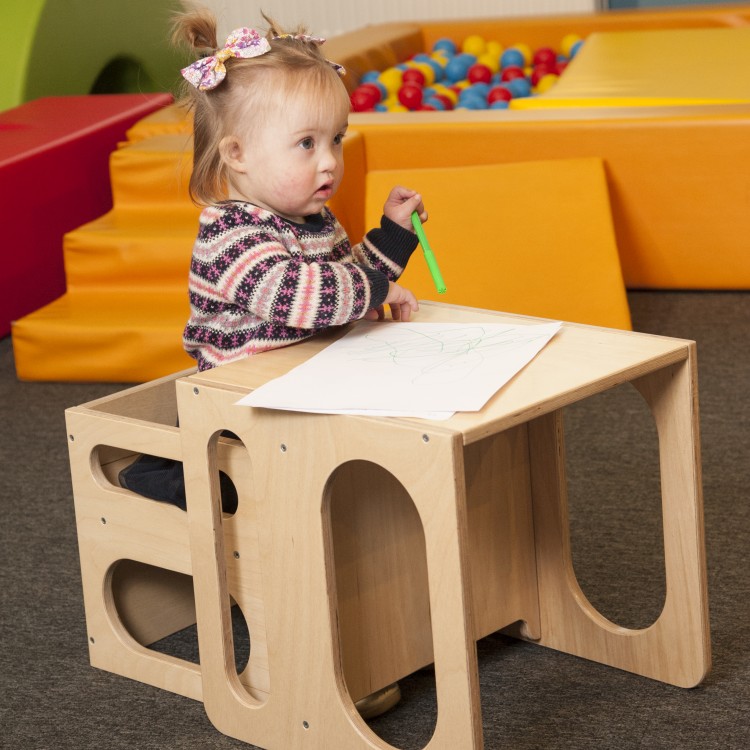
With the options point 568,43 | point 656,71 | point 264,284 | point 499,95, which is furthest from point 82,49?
point 264,284

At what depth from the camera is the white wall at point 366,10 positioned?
14.7 ft

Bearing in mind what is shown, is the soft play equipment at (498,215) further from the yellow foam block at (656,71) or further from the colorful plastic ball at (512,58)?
the colorful plastic ball at (512,58)

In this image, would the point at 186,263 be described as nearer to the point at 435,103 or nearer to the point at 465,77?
the point at 435,103

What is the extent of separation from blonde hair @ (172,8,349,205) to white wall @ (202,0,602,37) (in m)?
3.43

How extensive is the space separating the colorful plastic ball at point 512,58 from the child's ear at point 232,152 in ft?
9.09

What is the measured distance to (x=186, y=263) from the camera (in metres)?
2.26

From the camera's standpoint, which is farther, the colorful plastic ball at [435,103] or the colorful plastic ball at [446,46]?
the colorful plastic ball at [446,46]

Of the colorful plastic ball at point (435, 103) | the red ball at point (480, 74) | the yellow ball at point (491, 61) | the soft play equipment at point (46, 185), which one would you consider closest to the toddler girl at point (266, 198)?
the soft play equipment at point (46, 185)

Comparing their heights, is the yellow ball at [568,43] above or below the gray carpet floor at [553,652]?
above

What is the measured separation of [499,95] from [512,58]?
444 mm

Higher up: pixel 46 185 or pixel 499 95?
pixel 499 95

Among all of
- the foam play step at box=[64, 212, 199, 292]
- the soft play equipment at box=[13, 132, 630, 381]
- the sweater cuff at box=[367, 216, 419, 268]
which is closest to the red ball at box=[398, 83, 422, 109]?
the soft play equipment at box=[13, 132, 630, 381]

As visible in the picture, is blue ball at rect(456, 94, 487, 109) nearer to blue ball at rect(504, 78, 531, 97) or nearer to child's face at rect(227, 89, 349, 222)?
blue ball at rect(504, 78, 531, 97)

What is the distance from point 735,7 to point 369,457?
132 inches
